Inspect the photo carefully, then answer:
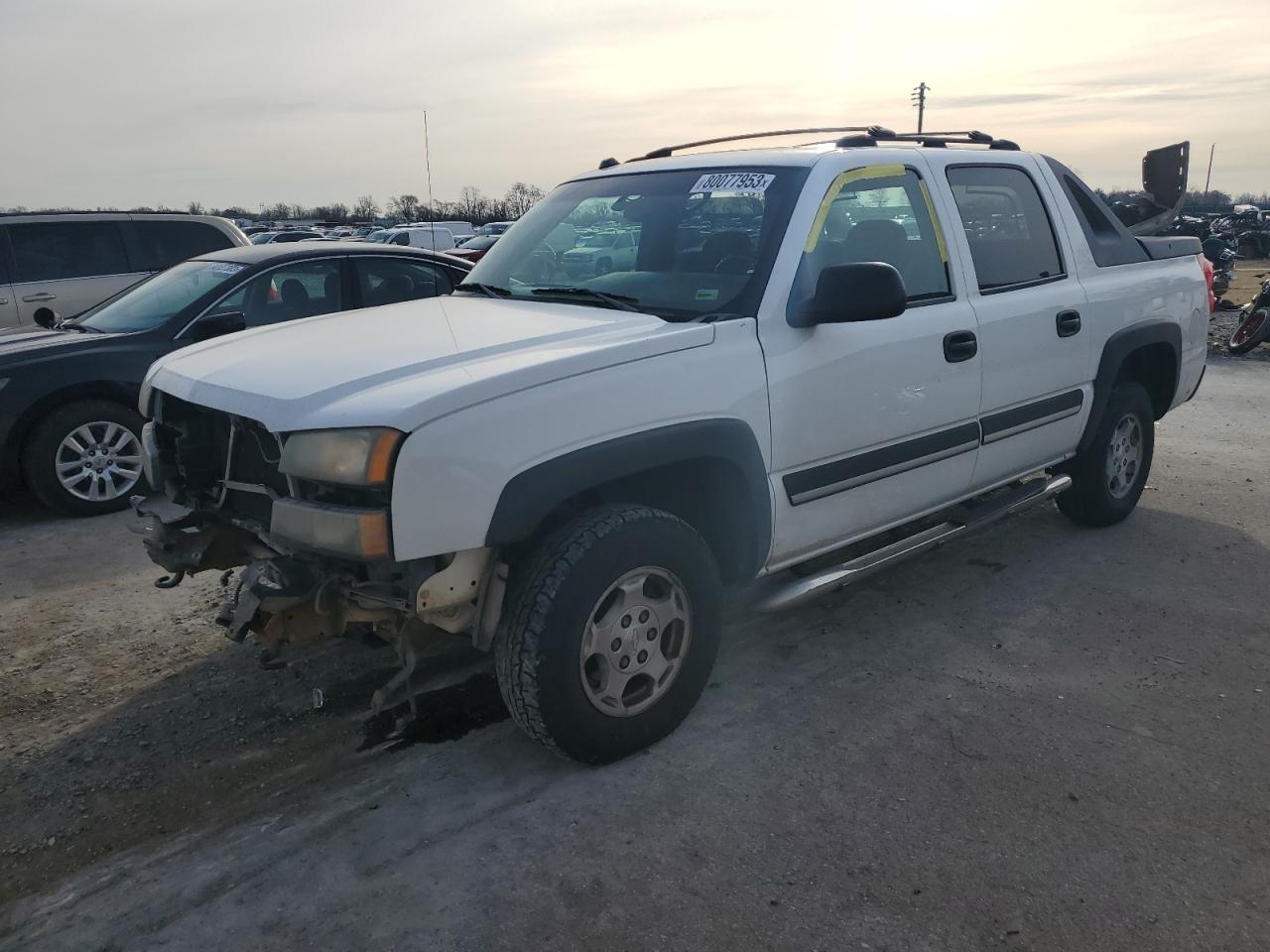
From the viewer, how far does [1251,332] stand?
10.9 metres

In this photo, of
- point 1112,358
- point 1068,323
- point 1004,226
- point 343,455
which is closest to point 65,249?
point 343,455

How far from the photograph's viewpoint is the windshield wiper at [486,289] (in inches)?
158

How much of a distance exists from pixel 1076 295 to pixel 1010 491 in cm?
96

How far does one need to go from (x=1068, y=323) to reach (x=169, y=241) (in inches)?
282

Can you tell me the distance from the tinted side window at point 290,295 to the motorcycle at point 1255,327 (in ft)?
32.0

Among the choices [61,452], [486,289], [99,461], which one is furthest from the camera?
[99,461]

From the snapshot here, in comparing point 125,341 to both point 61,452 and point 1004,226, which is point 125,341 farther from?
point 1004,226

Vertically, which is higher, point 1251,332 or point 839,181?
point 839,181

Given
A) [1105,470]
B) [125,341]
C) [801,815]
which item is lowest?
[801,815]

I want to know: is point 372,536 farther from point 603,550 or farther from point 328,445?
point 603,550

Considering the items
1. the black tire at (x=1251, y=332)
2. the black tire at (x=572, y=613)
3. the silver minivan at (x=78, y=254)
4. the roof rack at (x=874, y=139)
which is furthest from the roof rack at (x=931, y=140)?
the black tire at (x=1251, y=332)

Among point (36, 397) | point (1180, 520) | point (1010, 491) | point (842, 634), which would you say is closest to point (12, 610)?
→ point (36, 397)

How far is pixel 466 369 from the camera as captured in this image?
277 cm

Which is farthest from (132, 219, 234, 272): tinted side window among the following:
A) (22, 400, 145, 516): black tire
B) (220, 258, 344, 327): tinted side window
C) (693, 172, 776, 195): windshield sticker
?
(693, 172, 776, 195): windshield sticker
